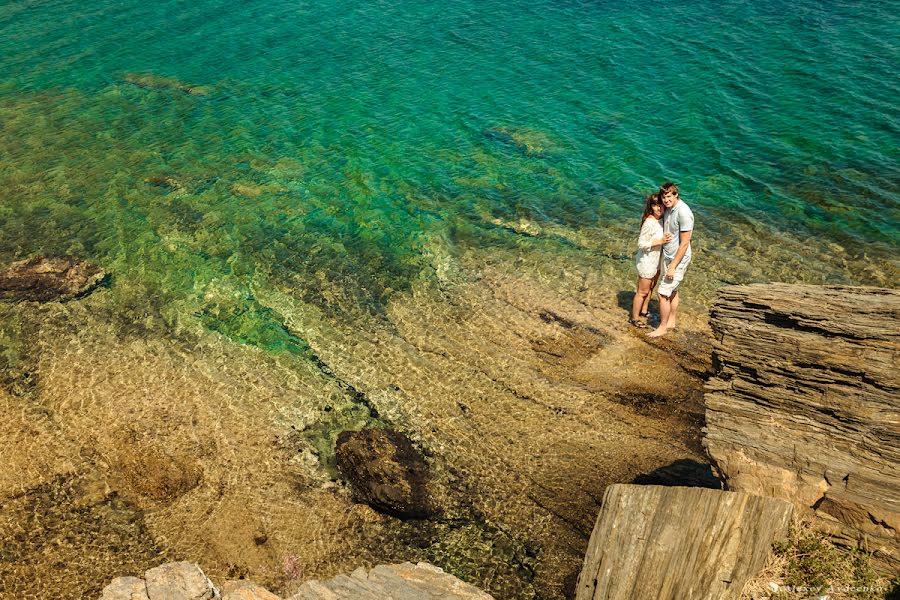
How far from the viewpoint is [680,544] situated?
22.4 ft

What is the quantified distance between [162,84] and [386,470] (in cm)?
1823

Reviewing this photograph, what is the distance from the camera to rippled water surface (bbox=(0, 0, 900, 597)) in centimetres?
1053

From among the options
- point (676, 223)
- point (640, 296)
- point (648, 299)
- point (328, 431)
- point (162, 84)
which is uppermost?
point (676, 223)

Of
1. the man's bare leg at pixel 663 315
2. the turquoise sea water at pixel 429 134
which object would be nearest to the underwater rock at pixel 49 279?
the turquoise sea water at pixel 429 134

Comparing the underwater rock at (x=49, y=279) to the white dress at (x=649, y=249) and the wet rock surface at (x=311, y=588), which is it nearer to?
the wet rock surface at (x=311, y=588)

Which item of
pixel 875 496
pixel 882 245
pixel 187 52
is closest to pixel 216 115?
pixel 187 52

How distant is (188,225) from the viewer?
15430mm

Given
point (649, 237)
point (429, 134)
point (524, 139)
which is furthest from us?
point (429, 134)

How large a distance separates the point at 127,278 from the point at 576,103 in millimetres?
13829

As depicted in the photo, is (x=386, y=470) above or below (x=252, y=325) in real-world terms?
below

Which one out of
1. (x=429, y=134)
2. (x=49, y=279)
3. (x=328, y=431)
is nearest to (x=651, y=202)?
(x=328, y=431)

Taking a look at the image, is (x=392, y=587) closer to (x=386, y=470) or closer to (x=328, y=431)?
(x=386, y=470)

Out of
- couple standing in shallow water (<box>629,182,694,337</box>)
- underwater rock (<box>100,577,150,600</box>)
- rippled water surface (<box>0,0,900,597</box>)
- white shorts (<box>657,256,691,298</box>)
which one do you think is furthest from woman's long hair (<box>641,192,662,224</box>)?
underwater rock (<box>100,577,150,600</box>)

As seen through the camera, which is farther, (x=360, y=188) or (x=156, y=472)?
(x=360, y=188)
